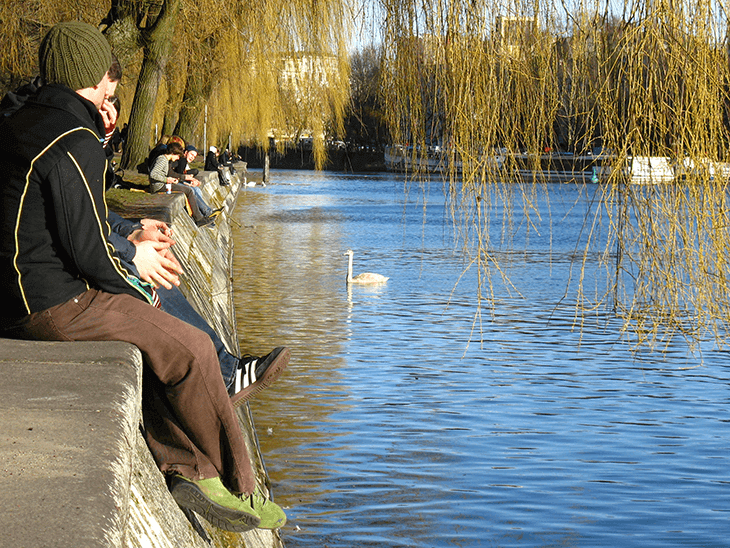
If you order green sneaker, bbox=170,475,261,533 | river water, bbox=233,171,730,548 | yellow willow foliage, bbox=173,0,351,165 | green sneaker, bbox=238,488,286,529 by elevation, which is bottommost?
river water, bbox=233,171,730,548

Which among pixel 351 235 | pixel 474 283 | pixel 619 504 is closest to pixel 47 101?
pixel 619 504

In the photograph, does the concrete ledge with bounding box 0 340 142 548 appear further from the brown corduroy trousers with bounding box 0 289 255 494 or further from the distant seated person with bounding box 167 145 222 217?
the distant seated person with bounding box 167 145 222 217

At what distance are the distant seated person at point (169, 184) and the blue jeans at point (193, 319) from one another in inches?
400

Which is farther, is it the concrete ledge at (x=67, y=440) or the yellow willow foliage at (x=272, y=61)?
the yellow willow foliage at (x=272, y=61)

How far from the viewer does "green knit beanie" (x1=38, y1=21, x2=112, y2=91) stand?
3.35m

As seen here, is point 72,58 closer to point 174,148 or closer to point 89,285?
point 89,285

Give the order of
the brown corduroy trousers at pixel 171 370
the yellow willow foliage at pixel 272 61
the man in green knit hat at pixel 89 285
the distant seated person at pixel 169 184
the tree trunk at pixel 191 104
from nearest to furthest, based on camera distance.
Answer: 1. the man in green knit hat at pixel 89 285
2. the brown corduroy trousers at pixel 171 370
3. the yellow willow foliage at pixel 272 61
4. the distant seated person at pixel 169 184
5. the tree trunk at pixel 191 104

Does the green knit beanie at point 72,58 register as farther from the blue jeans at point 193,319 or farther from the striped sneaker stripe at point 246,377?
the striped sneaker stripe at point 246,377

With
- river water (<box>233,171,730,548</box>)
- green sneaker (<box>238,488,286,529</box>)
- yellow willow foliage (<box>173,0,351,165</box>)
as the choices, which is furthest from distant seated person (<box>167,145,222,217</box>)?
green sneaker (<box>238,488,286,529</box>)

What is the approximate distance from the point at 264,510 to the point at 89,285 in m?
1.02

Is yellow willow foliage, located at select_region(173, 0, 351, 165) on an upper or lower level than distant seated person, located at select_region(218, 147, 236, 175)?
upper

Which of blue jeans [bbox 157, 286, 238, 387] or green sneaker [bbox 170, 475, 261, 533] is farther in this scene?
blue jeans [bbox 157, 286, 238, 387]

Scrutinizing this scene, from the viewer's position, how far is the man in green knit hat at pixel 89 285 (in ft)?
10.4

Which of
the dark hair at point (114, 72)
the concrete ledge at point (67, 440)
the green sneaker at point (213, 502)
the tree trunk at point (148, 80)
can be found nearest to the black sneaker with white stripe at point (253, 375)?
the green sneaker at point (213, 502)
